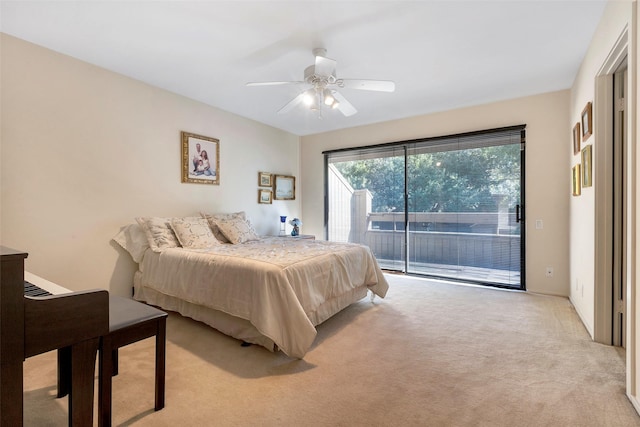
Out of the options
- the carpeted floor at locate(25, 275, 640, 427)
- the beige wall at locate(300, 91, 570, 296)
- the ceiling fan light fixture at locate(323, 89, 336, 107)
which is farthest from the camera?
the beige wall at locate(300, 91, 570, 296)

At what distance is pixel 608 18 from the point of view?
6.55ft

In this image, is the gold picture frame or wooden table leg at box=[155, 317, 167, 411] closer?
wooden table leg at box=[155, 317, 167, 411]

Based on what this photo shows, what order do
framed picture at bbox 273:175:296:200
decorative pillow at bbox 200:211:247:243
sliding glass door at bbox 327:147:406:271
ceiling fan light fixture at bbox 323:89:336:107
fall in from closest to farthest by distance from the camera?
ceiling fan light fixture at bbox 323:89:336:107, decorative pillow at bbox 200:211:247:243, sliding glass door at bbox 327:147:406:271, framed picture at bbox 273:175:296:200

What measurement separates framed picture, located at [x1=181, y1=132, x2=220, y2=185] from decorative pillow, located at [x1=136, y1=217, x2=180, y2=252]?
0.75m

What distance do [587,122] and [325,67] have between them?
2.32 meters

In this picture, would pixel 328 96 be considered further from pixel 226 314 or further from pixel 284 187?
pixel 284 187

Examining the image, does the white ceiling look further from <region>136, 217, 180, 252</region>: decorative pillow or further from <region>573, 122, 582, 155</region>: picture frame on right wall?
<region>136, 217, 180, 252</region>: decorative pillow

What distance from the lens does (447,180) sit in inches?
166

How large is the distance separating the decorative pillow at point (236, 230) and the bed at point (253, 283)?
0.19 ft

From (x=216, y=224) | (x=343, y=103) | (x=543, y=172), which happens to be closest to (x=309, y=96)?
(x=343, y=103)

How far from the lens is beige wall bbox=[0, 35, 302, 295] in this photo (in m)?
2.43

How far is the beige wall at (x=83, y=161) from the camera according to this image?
2434 mm

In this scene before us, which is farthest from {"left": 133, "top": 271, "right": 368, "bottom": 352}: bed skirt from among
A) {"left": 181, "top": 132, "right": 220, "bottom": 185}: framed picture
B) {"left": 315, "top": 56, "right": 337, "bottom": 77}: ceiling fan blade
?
{"left": 315, "top": 56, "right": 337, "bottom": 77}: ceiling fan blade

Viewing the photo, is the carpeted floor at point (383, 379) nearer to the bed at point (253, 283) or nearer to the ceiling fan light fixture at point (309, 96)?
the bed at point (253, 283)
